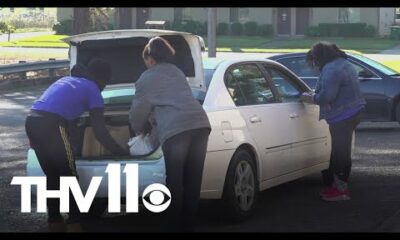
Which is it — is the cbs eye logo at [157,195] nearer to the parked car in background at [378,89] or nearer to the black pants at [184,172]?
the black pants at [184,172]

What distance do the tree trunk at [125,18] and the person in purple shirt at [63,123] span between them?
167 ft

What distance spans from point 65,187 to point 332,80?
2940 millimetres

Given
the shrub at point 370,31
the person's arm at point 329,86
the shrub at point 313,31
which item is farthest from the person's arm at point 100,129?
the shrub at point 370,31

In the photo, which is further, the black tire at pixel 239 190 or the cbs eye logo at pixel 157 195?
the black tire at pixel 239 190

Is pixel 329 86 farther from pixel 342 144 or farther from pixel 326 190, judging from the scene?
pixel 326 190

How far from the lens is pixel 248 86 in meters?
7.35

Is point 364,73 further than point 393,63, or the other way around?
point 393,63

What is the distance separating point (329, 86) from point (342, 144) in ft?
2.02

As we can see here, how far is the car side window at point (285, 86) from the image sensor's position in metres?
7.88

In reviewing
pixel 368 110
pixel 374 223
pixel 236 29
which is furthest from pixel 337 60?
pixel 236 29

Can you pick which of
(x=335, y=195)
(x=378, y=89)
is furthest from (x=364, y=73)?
(x=335, y=195)

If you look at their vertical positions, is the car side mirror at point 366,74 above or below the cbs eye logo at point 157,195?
above

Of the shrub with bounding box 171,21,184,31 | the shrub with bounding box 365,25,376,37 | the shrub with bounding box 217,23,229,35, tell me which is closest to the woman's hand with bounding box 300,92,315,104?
the shrub with bounding box 171,21,184,31

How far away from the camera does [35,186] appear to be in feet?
21.1
